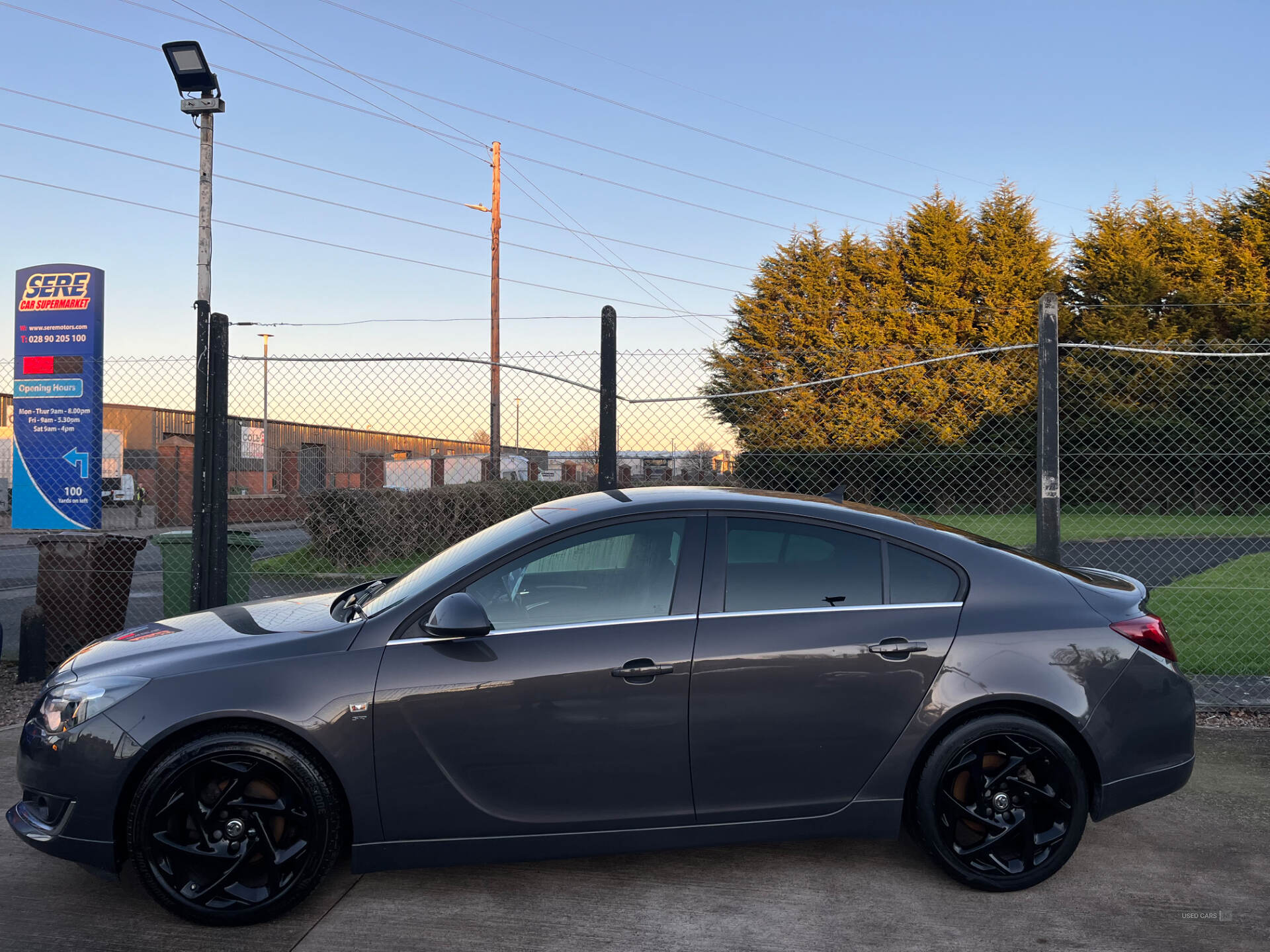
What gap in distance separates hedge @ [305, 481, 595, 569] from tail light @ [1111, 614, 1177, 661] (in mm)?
10421

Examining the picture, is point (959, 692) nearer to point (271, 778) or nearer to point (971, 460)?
point (271, 778)

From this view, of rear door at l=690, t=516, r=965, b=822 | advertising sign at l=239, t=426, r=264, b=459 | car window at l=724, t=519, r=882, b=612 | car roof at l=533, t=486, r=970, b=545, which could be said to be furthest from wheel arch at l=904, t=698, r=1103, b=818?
Answer: advertising sign at l=239, t=426, r=264, b=459

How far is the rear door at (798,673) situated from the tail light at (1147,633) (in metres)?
0.63

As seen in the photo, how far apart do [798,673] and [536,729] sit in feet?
3.06

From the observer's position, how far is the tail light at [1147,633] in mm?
3652

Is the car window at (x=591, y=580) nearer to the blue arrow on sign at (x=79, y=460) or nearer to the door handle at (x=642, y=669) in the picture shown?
the door handle at (x=642, y=669)

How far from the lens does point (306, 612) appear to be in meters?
3.91

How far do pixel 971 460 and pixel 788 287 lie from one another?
589 inches

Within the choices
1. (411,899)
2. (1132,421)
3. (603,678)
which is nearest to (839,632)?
(603,678)

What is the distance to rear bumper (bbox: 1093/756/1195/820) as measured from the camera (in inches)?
142

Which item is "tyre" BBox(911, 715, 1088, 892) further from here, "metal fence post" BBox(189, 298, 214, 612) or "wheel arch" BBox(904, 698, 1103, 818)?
"metal fence post" BBox(189, 298, 214, 612)

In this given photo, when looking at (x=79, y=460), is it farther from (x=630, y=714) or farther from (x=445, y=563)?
(x=630, y=714)

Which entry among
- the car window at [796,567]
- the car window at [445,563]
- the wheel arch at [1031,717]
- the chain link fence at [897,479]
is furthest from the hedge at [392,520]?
the wheel arch at [1031,717]

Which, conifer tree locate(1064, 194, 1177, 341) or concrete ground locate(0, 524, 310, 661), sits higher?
conifer tree locate(1064, 194, 1177, 341)
